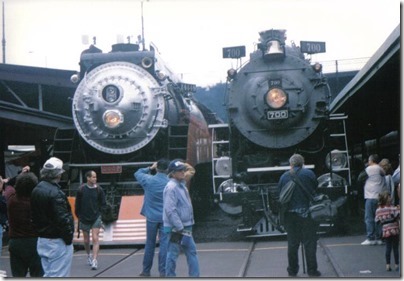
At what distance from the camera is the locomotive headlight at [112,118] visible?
28.1 feet

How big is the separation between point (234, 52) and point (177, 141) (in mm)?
1423

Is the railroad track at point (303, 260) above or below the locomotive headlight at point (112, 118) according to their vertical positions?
below

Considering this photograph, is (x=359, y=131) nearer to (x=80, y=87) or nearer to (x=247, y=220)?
(x=247, y=220)

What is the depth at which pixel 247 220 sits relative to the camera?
839 centimetres

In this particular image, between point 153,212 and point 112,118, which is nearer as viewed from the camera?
point 153,212

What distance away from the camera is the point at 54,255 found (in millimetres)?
5133

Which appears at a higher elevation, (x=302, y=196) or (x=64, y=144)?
(x=64, y=144)

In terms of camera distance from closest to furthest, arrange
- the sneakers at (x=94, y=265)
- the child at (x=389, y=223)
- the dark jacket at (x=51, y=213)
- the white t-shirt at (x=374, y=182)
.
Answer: the dark jacket at (x=51, y=213) < the child at (x=389, y=223) < the sneakers at (x=94, y=265) < the white t-shirt at (x=374, y=182)

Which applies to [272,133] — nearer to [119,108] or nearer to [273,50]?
[273,50]

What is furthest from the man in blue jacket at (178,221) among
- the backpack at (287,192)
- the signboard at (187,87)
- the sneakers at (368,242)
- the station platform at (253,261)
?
the signboard at (187,87)

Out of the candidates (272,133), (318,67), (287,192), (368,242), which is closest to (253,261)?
(287,192)

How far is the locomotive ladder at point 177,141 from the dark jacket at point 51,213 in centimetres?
355

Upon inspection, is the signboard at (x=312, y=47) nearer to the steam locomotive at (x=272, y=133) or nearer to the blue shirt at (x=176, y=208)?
the steam locomotive at (x=272, y=133)

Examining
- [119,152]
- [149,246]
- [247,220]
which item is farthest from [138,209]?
[149,246]
